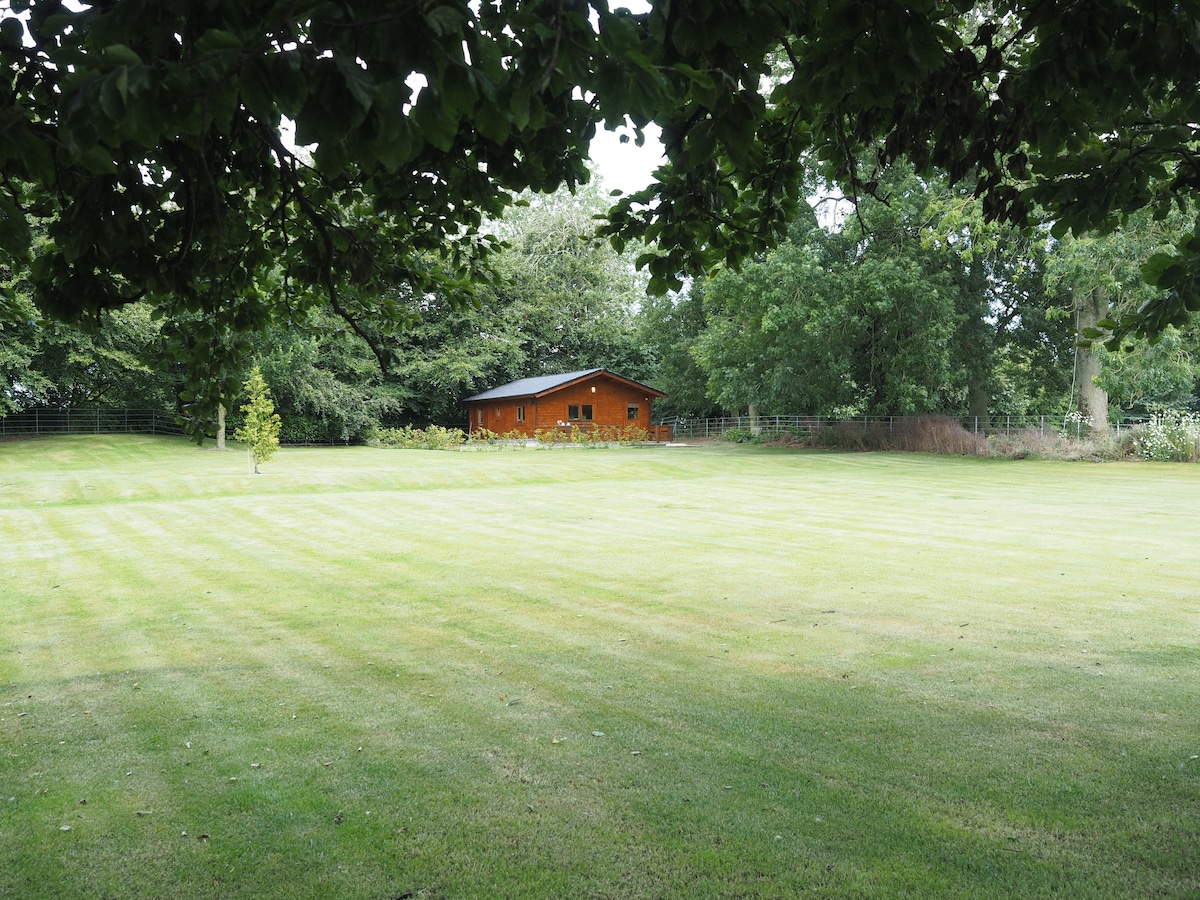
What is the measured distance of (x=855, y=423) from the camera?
109ft

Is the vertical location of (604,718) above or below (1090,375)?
below

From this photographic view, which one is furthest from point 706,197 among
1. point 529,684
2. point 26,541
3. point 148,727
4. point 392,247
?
point 26,541

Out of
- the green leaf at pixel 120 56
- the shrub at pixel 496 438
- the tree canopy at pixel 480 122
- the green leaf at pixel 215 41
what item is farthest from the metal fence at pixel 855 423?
the green leaf at pixel 120 56

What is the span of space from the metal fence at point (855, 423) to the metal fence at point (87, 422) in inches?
1049

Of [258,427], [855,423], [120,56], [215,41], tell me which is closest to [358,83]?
[215,41]

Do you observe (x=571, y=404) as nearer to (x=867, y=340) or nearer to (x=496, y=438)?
(x=496, y=438)

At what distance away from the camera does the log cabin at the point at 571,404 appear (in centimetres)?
4150

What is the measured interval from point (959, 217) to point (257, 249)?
60.8ft

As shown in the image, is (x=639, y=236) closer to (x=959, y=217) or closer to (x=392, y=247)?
(x=392, y=247)

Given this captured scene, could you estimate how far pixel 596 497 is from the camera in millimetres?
17406

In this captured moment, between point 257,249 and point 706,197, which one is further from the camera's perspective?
point 257,249

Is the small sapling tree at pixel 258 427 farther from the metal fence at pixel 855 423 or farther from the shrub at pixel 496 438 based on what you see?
the metal fence at pixel 855 423

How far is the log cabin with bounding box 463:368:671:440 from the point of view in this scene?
41.5m

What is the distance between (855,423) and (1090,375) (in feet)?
26.8
